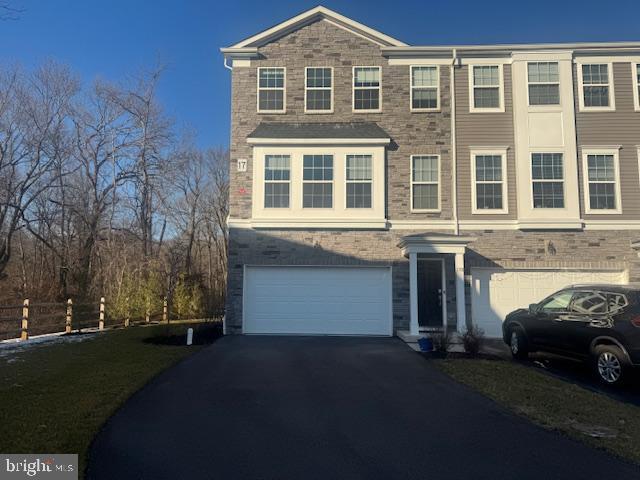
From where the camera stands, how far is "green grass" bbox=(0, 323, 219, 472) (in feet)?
16.8

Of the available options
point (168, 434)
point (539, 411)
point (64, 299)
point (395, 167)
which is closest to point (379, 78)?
point (395, 167)

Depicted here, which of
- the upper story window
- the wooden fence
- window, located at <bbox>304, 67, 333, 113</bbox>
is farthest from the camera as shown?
the wooden fence

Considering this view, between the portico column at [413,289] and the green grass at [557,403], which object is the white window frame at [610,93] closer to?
the portico column at [413,289]

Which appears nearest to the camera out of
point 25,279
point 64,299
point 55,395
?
point 55,395

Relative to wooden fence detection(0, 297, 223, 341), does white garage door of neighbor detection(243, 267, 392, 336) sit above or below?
above

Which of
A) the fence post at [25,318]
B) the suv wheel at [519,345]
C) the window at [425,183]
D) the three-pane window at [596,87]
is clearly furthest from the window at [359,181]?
the fence post at [25,318]

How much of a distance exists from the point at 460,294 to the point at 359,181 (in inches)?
184

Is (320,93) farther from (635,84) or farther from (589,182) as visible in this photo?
(635,84)

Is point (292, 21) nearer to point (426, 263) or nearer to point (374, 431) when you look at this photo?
point (426, 263)

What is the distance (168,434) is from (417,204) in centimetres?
1158

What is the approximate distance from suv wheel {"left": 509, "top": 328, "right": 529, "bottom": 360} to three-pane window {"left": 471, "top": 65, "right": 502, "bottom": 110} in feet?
26.3

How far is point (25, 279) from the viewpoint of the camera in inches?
1115

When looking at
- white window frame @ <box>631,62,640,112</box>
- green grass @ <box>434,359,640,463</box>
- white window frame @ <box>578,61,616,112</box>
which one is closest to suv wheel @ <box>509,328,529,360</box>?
green grass @ <box>434,359,640,463</box>

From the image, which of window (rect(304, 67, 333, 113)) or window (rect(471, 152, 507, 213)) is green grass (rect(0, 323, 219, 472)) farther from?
window (rect(471, 152, 507, 213))
